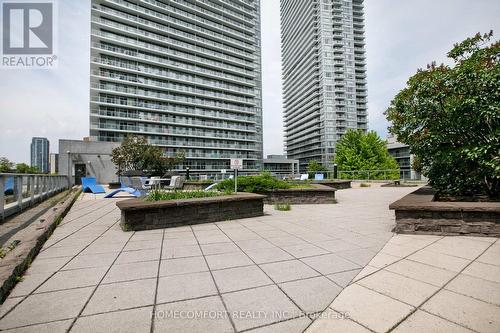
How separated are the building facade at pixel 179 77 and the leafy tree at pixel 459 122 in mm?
59898

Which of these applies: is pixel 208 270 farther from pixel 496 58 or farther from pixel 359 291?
pixel 496 58

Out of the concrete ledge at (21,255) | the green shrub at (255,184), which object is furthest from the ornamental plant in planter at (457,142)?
the concrete ledge at (21,255)

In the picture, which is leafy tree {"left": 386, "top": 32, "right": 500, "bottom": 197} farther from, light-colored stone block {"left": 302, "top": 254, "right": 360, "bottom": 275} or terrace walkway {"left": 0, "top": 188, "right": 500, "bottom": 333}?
light-colored stone block {"left": 302, "top": 254, "right": 360, "bottom": 275}

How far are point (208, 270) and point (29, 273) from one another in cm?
220

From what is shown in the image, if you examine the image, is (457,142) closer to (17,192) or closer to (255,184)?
(255,184)

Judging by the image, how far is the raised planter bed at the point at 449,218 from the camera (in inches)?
177

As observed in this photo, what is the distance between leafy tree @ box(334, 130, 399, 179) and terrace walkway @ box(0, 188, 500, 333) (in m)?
43.6

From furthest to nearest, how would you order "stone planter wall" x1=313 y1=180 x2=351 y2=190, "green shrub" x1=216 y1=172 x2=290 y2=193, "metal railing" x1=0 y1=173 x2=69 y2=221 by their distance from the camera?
1. "stone planter wall" x1=313 y1=180 x2=351 y2=190
2. "green shrub" x1=216 y1=172 x2=290 y2=193
3. "metal railing" x1=0 y1=173 x2=69 y2=221

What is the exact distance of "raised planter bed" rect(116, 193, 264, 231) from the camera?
223 inches

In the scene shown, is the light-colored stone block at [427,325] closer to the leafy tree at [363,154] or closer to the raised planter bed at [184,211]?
the raised planter bed at [184,211]

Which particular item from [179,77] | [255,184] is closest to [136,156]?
[255,184]

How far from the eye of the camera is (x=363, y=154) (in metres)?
46.1

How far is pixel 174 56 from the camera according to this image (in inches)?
2653

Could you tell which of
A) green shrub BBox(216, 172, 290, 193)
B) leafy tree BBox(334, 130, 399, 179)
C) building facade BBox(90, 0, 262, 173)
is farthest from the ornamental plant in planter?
building facade BBox(90, 0, 262, 173)
